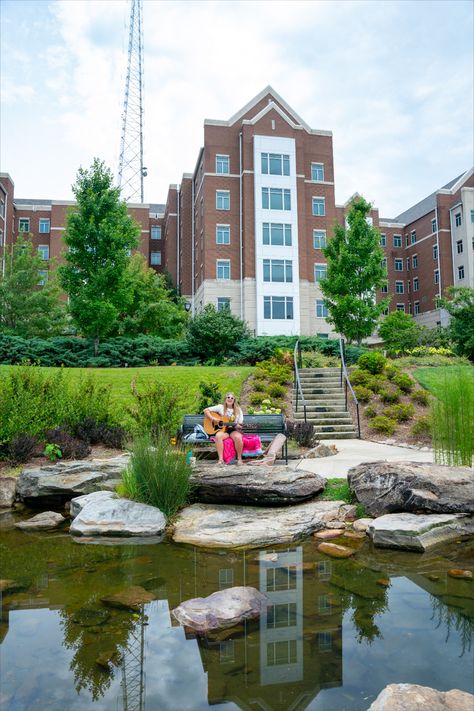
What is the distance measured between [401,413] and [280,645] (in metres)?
10.3

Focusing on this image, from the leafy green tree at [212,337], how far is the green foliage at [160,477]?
13.4 meters

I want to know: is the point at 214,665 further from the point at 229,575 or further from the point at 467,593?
the point at 467,593

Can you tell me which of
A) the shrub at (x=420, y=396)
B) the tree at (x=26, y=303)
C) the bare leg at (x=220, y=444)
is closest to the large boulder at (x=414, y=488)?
the bare leg at (x=220, y=444)

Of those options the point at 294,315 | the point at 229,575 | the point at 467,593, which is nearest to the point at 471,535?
the point at 467,593

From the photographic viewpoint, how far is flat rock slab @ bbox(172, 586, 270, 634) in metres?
3.47

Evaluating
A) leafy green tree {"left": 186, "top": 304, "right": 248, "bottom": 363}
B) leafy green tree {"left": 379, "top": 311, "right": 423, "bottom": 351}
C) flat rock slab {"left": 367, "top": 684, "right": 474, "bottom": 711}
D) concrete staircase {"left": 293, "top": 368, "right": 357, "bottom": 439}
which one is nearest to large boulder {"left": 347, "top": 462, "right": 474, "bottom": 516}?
flat rock slab {"left": 367, "top": 684, "right": 474, "bottom": 711}

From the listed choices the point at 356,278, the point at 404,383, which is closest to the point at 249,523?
the point at 404,383

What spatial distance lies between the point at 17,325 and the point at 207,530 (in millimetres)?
25413

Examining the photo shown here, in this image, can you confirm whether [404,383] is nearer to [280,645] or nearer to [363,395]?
[363,395]

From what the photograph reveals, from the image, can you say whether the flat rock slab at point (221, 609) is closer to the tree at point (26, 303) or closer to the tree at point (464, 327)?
the tree at point (464, 327)

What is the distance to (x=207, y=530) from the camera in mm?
5684

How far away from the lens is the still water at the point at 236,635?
8.95 ft

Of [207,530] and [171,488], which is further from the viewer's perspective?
[171,488]

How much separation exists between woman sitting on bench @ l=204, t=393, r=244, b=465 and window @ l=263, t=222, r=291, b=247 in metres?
29.9
